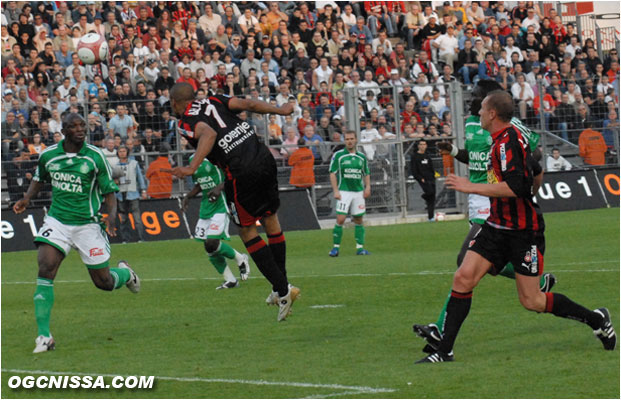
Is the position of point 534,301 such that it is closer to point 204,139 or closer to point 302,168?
point 204,139

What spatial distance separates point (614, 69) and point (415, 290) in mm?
24563

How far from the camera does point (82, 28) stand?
101ft

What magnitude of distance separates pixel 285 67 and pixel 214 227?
16.0 metres

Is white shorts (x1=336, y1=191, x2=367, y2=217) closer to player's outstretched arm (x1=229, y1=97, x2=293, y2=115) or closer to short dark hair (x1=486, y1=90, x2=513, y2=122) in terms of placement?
player's outstretched arm (x1=229, y1=97, x2=293, y2=115)

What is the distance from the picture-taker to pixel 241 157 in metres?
11.1

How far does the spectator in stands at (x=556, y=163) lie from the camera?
32.6m

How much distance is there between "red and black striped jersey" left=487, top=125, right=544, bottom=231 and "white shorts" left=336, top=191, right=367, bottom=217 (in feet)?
44.8

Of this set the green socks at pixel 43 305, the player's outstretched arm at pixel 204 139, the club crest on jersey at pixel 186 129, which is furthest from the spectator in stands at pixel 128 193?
the player's outstretched arm at pixel 204 139

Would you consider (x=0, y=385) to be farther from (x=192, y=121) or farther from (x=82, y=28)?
(x=82, y=28)

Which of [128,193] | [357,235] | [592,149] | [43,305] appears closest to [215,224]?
[357,235]

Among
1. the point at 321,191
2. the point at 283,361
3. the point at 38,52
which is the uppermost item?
the point at 38,52

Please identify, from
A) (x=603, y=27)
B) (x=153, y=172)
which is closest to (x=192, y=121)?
(x=153, y=172)

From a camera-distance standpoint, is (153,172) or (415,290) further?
(153,172)

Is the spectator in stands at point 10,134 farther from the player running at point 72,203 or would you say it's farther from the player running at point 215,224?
the player running at point 72,203
